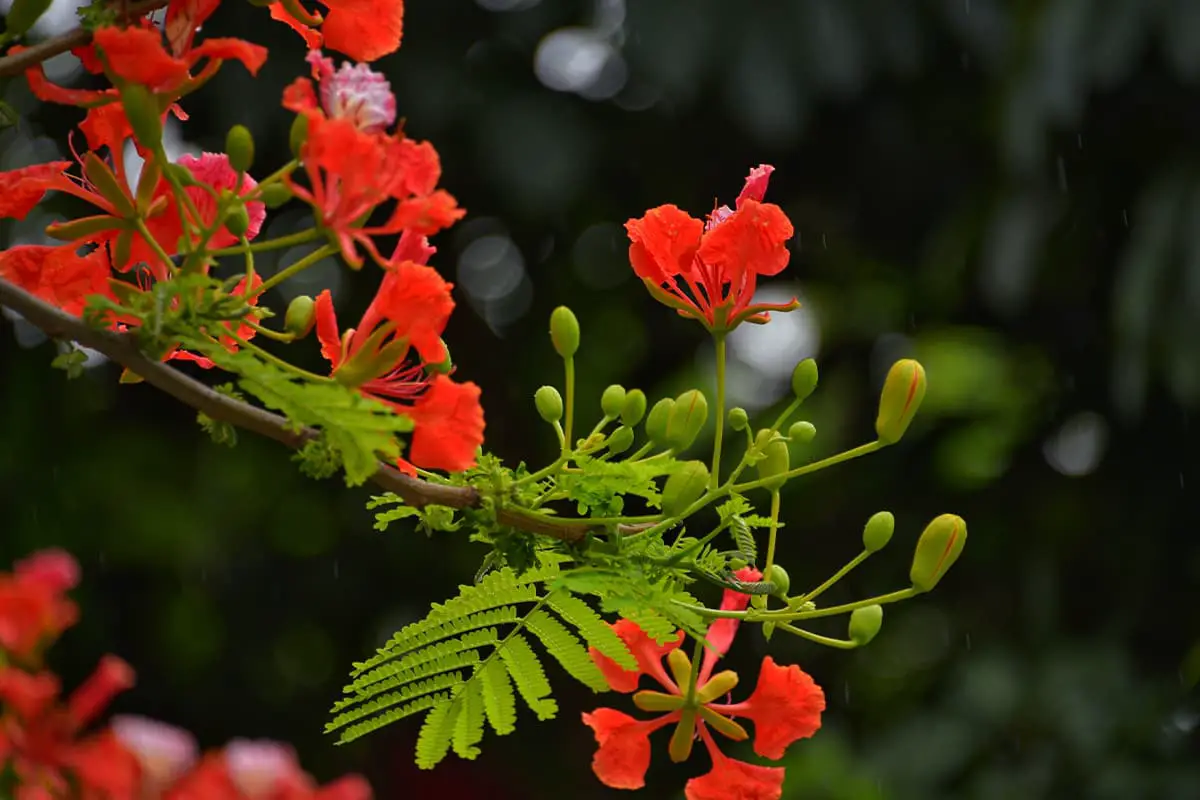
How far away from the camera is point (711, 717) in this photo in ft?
2.77

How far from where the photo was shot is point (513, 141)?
244 centimetres

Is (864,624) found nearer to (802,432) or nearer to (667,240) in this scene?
(802,432)

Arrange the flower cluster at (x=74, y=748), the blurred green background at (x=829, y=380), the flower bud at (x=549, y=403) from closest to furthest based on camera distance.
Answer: the flower cluster at (x=74, y=748)
the flower bud at (x=549, y=403)
the blurred green background at (x=829, y=380)

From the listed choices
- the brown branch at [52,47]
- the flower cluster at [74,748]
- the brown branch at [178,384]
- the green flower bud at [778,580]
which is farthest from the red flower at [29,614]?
the green flower bud at [778,580]

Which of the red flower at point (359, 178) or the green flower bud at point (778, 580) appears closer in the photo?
the red flower at point (359, 178)

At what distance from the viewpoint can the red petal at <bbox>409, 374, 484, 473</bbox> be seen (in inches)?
24.9

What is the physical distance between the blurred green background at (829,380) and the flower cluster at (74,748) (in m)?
1.95

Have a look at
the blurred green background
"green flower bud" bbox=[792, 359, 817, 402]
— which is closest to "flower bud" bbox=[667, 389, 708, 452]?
"green flower bud" bbox=[792, 359, 817, 402]

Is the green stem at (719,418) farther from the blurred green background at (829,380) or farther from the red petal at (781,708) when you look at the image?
the blurred green background at (829,380)

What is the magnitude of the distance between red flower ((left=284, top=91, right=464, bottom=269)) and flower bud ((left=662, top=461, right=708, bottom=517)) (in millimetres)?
139

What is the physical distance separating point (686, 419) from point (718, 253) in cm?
9

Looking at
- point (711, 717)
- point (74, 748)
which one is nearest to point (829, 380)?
point (711, 717)

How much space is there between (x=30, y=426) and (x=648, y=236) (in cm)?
229

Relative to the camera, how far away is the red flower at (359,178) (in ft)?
1.97
